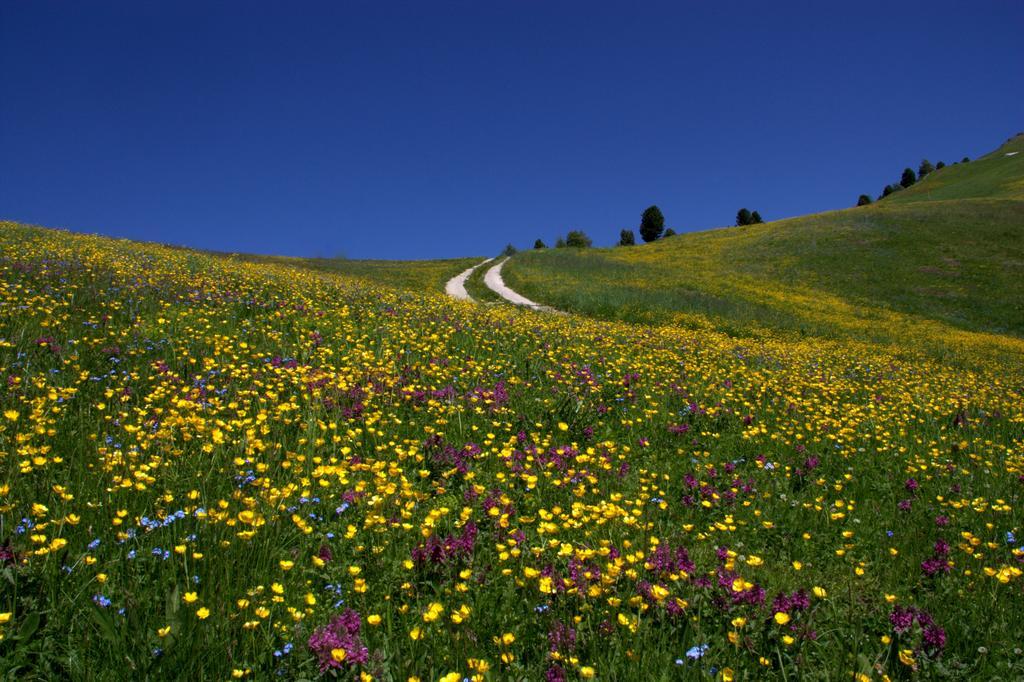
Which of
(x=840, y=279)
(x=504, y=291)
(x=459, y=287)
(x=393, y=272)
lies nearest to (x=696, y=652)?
(x=504, y=291)

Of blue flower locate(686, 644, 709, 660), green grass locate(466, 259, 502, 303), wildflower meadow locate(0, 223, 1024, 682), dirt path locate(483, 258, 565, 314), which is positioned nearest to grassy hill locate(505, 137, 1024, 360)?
dirt path locate(483, 258, 565, 314)

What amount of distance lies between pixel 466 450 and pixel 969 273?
45354 millimetres

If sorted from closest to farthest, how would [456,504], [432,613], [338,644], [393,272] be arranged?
[338,644] → [432,613] → [456,504] → [393,272]

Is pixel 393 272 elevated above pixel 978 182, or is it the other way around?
pixel 978 182

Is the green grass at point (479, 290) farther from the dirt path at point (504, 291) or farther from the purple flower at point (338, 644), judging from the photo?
the purple flower at point (338, 644)

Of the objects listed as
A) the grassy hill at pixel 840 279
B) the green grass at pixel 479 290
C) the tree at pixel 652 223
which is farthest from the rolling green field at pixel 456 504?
the tree at pixel 652 223

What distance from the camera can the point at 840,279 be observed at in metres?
38.2

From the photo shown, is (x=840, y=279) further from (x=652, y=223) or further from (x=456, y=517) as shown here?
(x=652, y=223)

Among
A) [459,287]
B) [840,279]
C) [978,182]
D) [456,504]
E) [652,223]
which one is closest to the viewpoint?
[456,504]

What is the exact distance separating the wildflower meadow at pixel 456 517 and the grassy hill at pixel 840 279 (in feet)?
56.1

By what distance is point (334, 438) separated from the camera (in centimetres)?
565

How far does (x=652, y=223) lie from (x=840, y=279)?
6149 cm

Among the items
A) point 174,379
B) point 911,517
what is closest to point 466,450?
point 174,379

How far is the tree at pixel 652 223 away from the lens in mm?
97312
